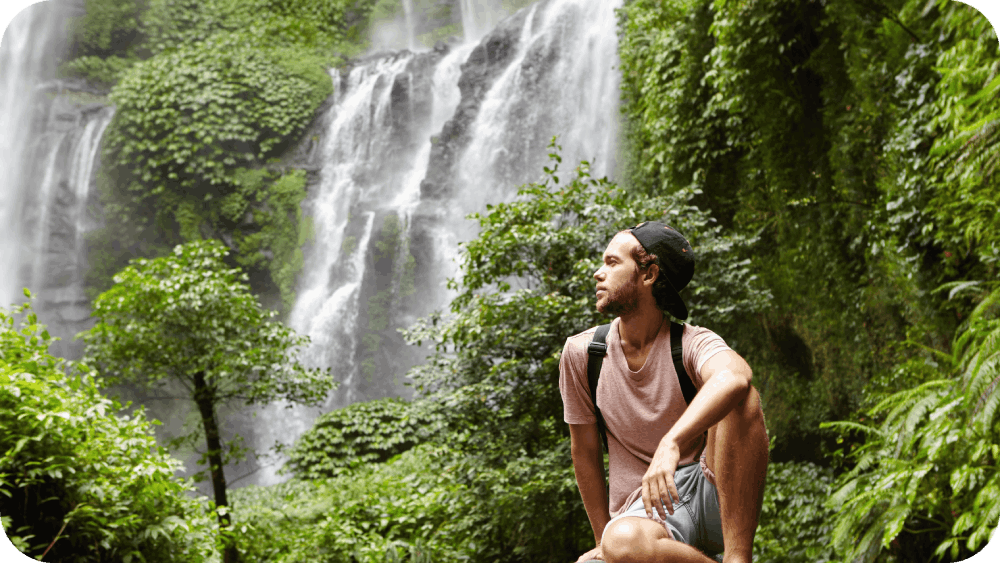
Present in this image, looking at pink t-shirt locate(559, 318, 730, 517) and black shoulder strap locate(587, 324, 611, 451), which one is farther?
black shoulder strap locate(587, 324, 611, 451)

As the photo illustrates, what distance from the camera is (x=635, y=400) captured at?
6.27ft

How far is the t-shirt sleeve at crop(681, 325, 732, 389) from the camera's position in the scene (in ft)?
→ 5.86

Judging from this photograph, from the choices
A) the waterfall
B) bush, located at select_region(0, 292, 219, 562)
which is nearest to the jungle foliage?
bush, located at select_region(0, 292, 219, 562)

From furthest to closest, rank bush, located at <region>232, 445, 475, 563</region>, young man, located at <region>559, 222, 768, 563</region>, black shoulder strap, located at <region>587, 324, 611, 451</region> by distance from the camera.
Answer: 1. bush, located at <region>232, 445, 475, 563</region>
2. black shoulder strap, located at <region>587, 324, 611, 451</region>
3. young man, located at <region>559, 222, 768, 563</region>

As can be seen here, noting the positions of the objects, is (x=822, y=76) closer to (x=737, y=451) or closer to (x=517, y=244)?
(x=517, y=244)

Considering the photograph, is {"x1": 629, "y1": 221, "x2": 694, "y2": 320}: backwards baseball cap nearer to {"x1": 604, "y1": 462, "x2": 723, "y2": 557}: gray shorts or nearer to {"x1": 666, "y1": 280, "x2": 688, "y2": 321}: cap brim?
{"x1": 666, "y1": 280, "x2": 688, "y2": 321}: cap brim

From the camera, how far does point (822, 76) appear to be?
5.33 meters

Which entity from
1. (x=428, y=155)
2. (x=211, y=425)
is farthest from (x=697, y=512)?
(x=428, y=155)

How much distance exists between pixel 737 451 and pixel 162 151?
14556 millimetres

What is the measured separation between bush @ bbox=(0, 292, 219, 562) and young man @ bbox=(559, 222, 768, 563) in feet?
9.62

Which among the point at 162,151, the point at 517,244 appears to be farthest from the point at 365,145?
the point at 517,244

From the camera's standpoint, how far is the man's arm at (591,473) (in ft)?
6.60

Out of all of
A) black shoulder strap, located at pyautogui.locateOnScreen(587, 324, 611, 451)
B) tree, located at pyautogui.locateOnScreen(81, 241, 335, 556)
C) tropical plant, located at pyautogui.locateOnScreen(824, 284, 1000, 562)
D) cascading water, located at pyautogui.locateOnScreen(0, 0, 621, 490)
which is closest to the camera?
black shoulder strap, located at pyautogui.locateOnScreen(587, 324, 611, 451)

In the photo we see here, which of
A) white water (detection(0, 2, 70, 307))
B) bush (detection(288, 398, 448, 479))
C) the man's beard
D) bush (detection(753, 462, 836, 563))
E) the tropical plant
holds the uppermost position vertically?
white water (detection(0, 2, 70, 307))
